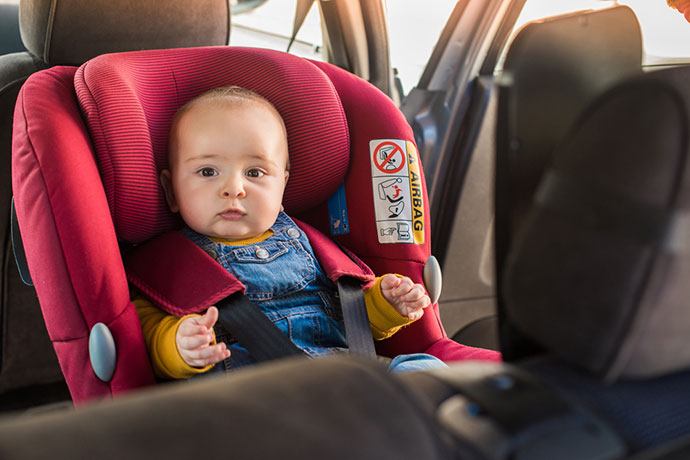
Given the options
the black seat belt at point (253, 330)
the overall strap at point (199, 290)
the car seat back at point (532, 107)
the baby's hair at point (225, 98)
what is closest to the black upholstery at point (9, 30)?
the baby's hair at point (225, 98)

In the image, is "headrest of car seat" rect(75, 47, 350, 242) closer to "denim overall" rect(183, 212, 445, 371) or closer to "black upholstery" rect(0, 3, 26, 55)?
"denim overall" rect(183, 212, 445, 371)

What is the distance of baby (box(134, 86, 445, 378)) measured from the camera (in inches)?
57.2

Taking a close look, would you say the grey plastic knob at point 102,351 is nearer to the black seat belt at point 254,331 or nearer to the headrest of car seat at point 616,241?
the black seat belt at point 254,331

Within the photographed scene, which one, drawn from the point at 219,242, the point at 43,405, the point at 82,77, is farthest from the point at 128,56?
the point at 43,405

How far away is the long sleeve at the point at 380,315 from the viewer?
154cm

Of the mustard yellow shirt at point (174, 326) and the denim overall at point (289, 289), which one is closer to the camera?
the mustard yellow shirt at point (174, 326)

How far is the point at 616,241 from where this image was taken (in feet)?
1.84

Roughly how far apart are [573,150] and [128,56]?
1.15 meters

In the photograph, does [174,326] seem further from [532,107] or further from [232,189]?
[532,107]

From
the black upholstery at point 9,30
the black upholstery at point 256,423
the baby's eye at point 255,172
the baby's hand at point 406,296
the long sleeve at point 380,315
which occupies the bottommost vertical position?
the long sleeve at point 380,315

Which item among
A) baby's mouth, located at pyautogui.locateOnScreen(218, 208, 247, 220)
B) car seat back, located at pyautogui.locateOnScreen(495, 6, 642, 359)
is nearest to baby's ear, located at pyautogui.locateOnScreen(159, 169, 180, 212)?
baby's mouth, located at pyautogui.locateOnScreen(218, 208, 247, 220)

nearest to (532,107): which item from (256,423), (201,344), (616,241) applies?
(616,241)

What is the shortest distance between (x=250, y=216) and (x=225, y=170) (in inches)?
3.8

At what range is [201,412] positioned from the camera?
51 cm
